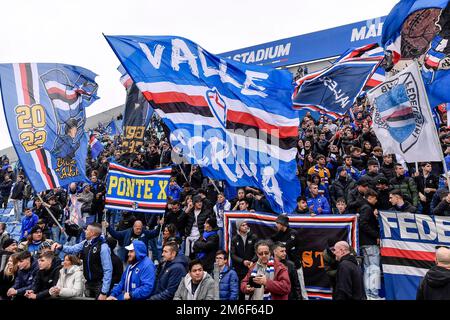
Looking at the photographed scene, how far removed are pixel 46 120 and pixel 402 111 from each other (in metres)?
Result: 7.35

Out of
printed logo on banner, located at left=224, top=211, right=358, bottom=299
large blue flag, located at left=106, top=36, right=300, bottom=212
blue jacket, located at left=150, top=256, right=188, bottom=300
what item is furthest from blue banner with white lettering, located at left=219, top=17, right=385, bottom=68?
blue jacket, located at left=150, top=256, right=188, bottom=300

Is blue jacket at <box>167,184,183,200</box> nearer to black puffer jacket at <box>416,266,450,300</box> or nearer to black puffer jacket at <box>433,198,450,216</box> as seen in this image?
black puffer jacket at <box>433,198,450,216</box>

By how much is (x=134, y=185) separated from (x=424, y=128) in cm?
626

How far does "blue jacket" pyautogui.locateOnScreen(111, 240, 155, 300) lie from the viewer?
657 cm

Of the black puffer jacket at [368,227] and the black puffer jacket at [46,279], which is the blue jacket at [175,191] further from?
the black puffer jacket at [368,227]

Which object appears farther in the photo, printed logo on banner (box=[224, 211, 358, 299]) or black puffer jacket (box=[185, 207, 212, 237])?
black puffer jacket (box=[185, 207, 212, 237])

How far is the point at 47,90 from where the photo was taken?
1090cm

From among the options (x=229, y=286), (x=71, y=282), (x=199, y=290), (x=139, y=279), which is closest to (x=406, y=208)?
(x=229, y=286)

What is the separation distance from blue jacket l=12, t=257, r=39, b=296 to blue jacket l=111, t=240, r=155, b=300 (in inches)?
66.1

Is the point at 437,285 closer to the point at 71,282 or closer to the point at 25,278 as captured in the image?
the point at 71,282

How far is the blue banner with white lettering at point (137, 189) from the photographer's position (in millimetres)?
10469

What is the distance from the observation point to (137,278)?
266 inches
